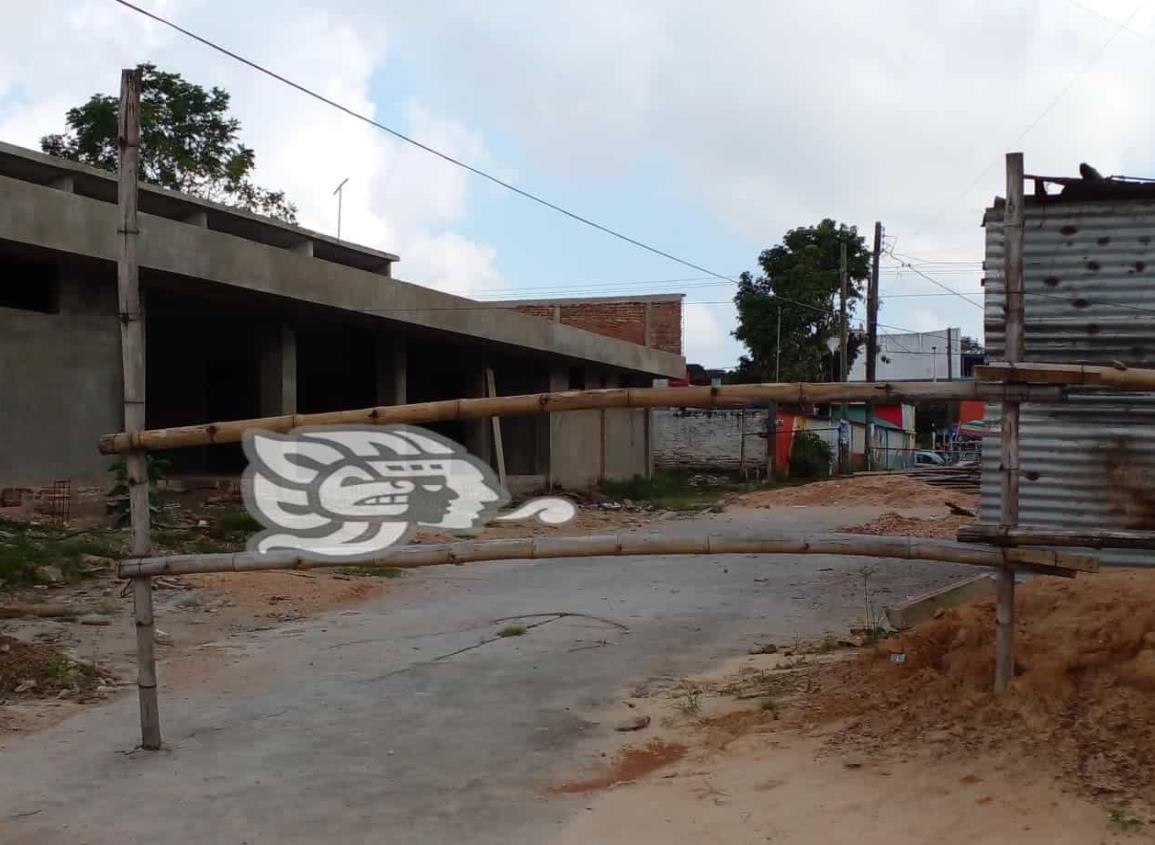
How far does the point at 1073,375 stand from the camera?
396 centimetres

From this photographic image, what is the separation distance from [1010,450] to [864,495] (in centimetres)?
1693

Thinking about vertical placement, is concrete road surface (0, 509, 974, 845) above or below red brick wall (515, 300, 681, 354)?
below

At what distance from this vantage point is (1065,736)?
12.4 feet

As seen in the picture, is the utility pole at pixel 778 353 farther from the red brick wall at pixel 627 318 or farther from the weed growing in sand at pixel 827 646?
the weed growing in sand at pixel 827 646

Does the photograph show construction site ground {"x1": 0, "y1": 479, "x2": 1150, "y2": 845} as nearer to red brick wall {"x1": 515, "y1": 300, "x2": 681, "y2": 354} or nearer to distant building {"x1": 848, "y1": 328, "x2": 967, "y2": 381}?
red brick wall {"x1": 515, "y1": 300, "x2": 681, "y2": 354}

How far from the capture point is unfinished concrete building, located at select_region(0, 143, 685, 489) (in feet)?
36.3

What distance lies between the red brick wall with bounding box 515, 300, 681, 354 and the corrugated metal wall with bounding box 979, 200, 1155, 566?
18.8 m

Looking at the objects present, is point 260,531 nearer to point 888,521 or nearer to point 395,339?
point 395,339

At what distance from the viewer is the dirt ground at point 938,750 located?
349 cm

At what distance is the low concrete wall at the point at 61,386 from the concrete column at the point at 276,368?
→ 9.80ft

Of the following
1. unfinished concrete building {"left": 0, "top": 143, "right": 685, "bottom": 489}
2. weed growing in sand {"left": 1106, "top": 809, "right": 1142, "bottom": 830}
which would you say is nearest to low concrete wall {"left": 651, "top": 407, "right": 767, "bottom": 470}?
unfinished concrete building {"left": 0, "top": 143, "right": 685, "bottom": 489}

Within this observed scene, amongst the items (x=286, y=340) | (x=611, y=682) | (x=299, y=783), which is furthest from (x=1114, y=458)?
(x=286, y=340)

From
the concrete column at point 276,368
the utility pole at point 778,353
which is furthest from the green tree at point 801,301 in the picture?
the concrete column at point 276,368

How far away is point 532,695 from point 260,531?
7.41 m
